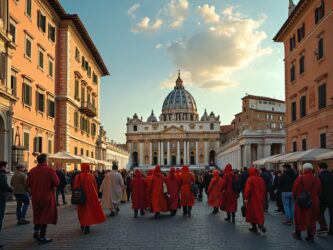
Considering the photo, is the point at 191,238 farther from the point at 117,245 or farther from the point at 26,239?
the point at 26,239

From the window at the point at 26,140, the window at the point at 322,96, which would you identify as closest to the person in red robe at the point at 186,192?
the window at the point at 26,140

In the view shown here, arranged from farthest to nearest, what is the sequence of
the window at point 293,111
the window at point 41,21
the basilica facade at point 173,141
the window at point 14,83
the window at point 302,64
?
the basilica facade at point 173,141 → the window at point 293,111 → the window at point 302,64 → the window at point 41,21 → the window at point 14,83

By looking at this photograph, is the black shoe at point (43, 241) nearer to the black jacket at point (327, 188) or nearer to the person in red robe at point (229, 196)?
the person in red robe at point (229, 196)

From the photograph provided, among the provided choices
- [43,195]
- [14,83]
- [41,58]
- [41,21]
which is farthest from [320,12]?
[43,195]

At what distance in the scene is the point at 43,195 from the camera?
392 inches

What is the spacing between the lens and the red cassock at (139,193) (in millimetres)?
15745

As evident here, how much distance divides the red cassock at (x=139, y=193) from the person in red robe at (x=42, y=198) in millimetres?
5800

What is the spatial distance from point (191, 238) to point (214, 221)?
387cm

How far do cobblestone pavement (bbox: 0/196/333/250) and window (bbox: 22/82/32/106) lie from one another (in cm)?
1222

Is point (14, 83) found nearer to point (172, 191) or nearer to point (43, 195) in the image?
point (172, 191)

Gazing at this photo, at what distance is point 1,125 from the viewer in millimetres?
21188

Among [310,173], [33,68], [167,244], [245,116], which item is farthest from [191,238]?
[245,116]

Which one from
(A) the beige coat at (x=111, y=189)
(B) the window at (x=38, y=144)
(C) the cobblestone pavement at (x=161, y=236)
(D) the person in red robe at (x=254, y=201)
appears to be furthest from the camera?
(B) the window at (x=38, y=144)

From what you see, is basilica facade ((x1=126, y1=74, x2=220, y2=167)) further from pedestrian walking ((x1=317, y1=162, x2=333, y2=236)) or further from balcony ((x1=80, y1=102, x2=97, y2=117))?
pedestrian walking ((x1=317, y1=162, x2=333, y2=236))
